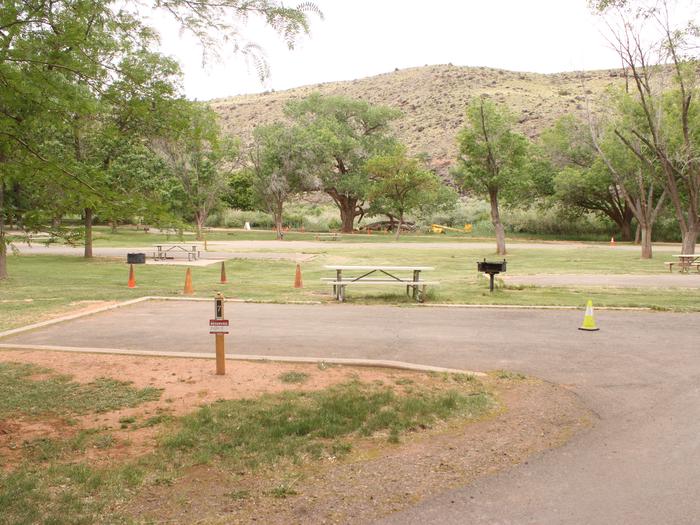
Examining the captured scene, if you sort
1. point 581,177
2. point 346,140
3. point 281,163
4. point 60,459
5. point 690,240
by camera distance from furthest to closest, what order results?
1. point 346,140
2. point 281,163
3. point 581,177
4. point 690,240
5. point 60,459

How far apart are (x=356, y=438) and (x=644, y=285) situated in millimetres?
14275

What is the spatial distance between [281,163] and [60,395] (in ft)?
150

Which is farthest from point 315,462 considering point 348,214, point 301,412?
point 348,214

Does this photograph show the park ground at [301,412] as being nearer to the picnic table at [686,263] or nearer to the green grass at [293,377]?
the green grass at [293,377]

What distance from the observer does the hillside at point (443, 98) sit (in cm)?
8044

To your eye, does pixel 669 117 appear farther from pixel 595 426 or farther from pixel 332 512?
pixel 332 512

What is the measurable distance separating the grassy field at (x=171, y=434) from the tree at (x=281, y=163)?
42.9 meters

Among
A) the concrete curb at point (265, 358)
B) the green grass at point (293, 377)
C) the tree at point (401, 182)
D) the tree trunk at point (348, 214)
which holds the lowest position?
the green grass at point (293, 377)

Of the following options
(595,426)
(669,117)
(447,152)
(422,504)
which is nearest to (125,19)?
(422,504)

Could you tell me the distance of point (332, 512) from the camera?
161 inches

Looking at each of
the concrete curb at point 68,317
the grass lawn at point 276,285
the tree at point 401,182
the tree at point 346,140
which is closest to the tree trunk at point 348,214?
the tree at point 346,140

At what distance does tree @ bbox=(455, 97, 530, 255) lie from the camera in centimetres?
3092

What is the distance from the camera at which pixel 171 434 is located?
5395 mm

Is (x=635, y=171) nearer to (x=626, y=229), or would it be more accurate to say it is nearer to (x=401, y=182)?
(x=626, y=229)
